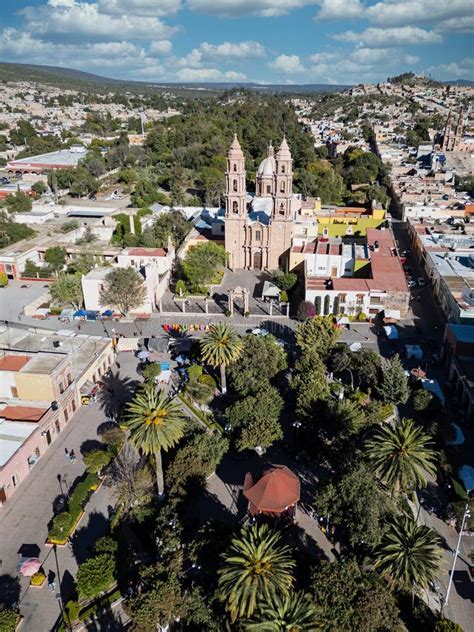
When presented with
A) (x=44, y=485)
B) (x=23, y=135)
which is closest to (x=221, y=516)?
(x=44, y=485)

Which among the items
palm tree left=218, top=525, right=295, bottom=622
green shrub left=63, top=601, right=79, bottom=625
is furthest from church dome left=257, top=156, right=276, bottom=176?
green shrub left=63, top=601, right=79, bottom=625

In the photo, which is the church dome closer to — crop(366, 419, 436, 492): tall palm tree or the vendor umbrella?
crop(366, 419, 436, 492): tall palm tree

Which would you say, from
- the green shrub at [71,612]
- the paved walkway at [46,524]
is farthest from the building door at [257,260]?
the green shrub at [71,612]

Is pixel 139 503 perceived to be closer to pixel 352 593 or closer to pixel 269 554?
pixel 269 554

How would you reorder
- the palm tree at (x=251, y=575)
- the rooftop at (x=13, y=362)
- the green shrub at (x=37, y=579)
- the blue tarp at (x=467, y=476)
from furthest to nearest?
1. the rooftop at (x=13, y=362)
2. the blue tarp at (x=467, y=476)
3. the green shrub at (x=37, y=579)
4. the palm tree at (x=251, y=575)

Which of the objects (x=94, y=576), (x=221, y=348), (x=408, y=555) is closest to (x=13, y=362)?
(x=221, y=348)

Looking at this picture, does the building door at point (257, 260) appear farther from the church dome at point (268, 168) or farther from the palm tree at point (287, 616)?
the palm tree at point (287, 616)

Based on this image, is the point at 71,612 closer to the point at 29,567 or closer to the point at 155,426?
the point at 29,567
